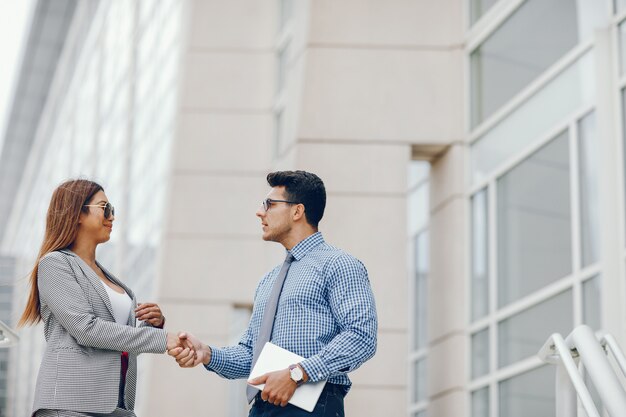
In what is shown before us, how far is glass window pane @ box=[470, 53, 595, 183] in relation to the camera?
10.5m

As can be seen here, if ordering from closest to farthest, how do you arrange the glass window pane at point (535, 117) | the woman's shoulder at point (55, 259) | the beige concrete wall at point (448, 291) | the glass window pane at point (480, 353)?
the woman's shoulder at point (55, 259) → the glass window pane at point (535, 117) → the glass window pane at point (480, 353) → the beige concrete wall at point (448, 291)

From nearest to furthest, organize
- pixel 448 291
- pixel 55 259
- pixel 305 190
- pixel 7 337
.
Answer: pixel 55 259
pixel 305 190
pixel 7 337
pixel 448 291

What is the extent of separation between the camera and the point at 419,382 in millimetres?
16641

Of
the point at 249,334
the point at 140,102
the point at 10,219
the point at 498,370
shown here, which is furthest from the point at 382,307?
the point at 10,219

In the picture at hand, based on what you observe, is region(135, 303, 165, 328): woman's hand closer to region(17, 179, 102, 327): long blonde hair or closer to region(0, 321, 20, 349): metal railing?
region(17, 179, 102, 327): long blonde hair

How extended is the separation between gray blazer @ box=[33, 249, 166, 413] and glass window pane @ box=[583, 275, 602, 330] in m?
5.23

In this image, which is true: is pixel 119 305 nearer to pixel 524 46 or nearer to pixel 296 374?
pixel 296 374

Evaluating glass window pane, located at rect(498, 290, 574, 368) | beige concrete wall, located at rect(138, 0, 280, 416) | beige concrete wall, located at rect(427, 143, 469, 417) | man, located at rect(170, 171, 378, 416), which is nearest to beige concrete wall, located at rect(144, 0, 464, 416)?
beige concrete wall, located at rect(427, 143, 469, 417)

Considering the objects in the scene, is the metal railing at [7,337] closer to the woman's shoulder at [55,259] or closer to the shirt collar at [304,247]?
the woman's shoulder at [55,259]

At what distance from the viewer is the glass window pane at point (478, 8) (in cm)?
1285

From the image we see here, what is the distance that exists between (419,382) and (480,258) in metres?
4.67

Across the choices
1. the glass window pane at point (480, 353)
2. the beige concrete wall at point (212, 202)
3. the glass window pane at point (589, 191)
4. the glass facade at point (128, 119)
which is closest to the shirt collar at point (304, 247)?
the glass window pane at point (589, 191)

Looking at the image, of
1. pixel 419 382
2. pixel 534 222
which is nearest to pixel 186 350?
pixel 534 222

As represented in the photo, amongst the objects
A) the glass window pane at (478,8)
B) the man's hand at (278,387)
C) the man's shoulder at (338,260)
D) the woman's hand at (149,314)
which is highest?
the glass window pane at (478,8)
